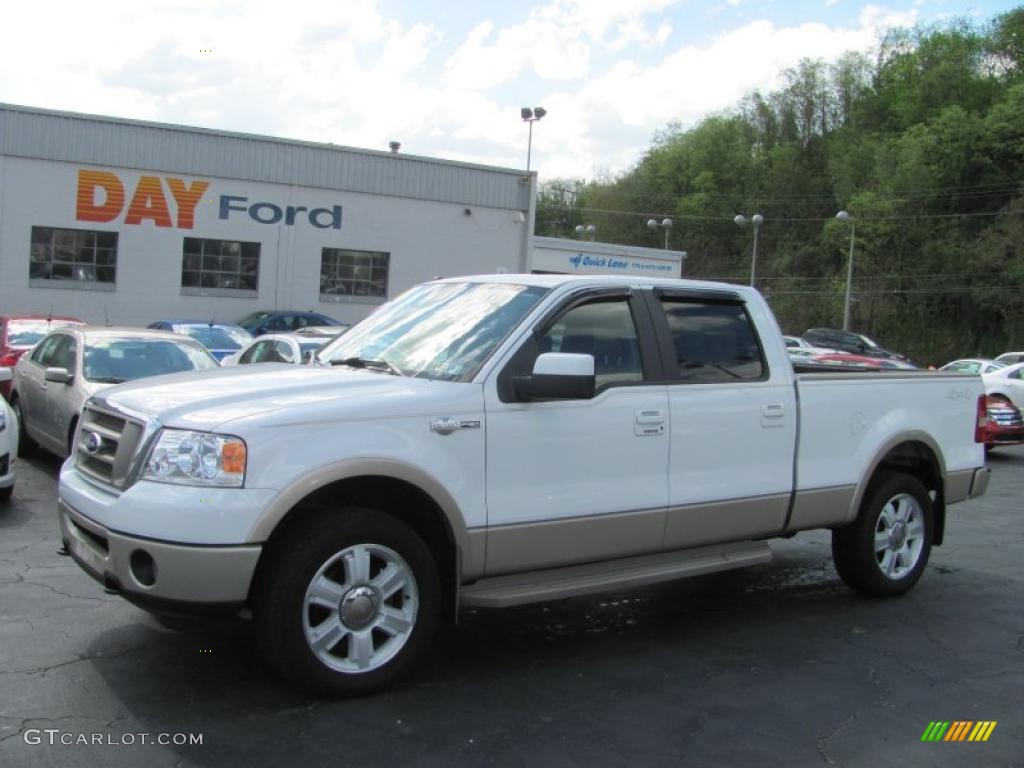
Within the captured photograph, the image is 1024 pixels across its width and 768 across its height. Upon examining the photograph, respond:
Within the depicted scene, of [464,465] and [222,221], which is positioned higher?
[222,221]

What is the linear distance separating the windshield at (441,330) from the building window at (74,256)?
2557cm

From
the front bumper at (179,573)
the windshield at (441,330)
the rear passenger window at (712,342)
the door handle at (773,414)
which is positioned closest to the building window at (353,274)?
the windshield at (441,330)

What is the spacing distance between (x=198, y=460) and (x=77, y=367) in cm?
612

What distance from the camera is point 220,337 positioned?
16.6 metres

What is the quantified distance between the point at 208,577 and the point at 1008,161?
2824 inches

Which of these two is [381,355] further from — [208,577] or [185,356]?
[185,356]

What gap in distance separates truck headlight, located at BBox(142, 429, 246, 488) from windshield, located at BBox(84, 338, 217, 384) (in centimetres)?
559

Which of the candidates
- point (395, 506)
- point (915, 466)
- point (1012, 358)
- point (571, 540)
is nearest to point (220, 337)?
point (915, 466)

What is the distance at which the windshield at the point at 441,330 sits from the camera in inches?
193

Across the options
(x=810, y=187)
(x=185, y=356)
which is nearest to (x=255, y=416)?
(x=185, y=356)

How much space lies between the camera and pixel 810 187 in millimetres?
91000

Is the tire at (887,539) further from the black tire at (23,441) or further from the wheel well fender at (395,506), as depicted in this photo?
the black tire at (23,441)

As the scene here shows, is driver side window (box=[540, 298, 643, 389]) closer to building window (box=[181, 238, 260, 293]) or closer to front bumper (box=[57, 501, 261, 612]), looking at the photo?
front bumper (box=[57, 501, 261, 612])

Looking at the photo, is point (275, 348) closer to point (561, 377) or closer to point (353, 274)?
point (561, 377)
